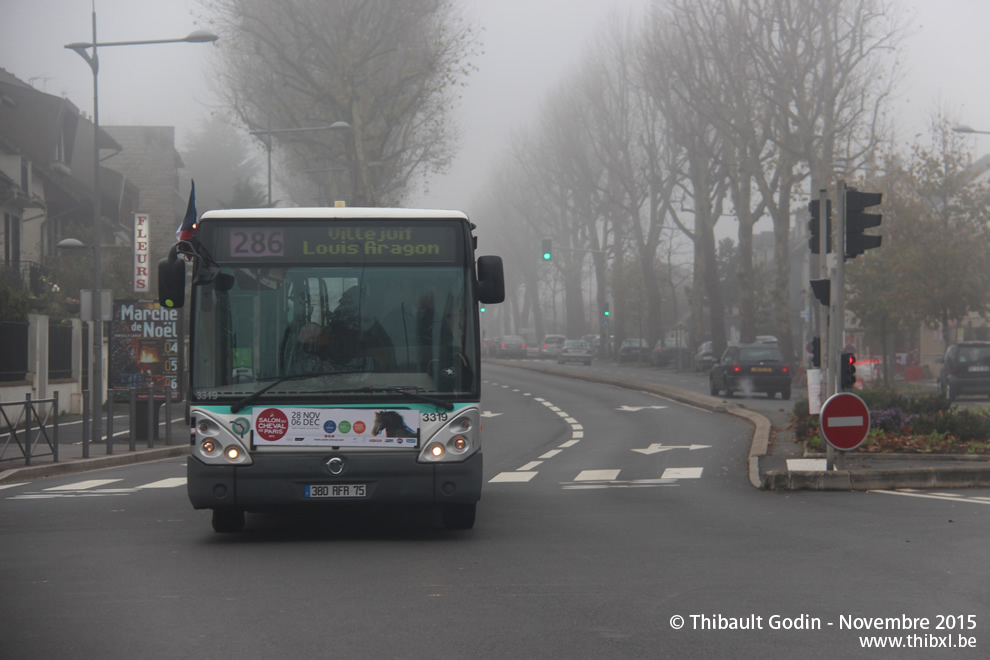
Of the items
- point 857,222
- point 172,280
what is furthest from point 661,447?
point 172,280

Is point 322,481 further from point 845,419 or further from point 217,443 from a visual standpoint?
point 845,419

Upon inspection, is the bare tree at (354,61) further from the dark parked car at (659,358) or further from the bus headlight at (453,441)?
the bus headlight at (453,441)

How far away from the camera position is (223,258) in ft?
30.2

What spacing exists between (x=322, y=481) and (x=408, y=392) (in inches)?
34.8

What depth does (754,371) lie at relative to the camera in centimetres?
3341

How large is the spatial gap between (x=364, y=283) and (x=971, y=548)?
185 inches

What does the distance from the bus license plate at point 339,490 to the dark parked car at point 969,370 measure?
26.3 meters

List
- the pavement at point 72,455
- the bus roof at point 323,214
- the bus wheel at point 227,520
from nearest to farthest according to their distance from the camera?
the bus roof at point 323,214
the bus wheel at point 227,520
the pavement at point 72,455

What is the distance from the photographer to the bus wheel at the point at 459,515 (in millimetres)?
9531

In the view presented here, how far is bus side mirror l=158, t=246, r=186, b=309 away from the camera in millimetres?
8828

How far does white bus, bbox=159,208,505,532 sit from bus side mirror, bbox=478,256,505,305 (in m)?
0.01

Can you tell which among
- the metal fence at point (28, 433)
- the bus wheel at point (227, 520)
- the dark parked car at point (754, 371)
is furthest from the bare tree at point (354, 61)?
the bus wheel at point (227, 520)

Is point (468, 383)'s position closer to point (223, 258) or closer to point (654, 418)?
point (223, 258)

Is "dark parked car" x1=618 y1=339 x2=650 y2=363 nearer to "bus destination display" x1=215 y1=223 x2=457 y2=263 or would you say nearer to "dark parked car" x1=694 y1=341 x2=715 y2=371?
"dark parked car" x1=694 y1=341 x2=715 y2=371
